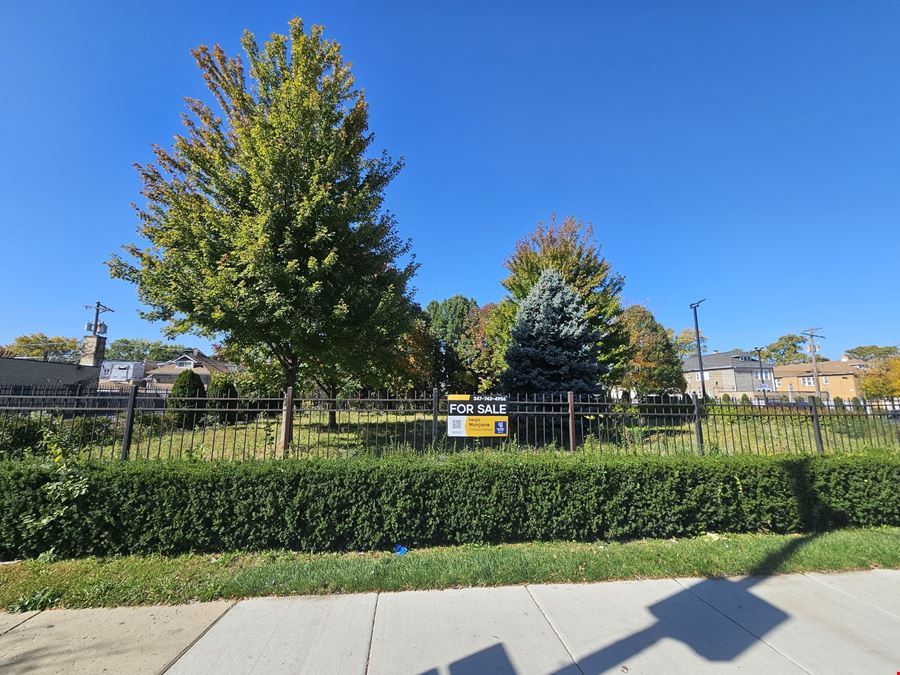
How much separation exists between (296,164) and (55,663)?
7.70m

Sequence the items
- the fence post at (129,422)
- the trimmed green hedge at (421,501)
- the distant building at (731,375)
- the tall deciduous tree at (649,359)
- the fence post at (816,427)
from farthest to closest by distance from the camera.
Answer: the distant building at (731,375) < the tall deciduous tree at (649,359) < the fence post at (816,427) < the fence post at (129,422) < the trimmed green hedge at (421,501)

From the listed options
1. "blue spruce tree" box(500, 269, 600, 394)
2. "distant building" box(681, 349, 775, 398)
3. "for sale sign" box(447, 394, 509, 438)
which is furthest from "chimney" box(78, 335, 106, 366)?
"distant building" box(681, 349, 775, 398)

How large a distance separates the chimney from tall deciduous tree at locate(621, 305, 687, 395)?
1334 inches

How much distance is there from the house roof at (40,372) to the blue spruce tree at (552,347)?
2241 centimetres

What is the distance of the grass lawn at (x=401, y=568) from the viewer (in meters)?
3.96

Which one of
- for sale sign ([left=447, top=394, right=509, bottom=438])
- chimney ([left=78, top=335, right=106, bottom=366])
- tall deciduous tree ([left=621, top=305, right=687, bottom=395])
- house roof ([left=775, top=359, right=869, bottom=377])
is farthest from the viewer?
house roof ([left=775, top=359, right=869, bottom=377])

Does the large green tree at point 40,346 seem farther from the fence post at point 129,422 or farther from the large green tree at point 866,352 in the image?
the large green tree at point 866,352

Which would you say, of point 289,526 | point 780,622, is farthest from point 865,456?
point 289,526

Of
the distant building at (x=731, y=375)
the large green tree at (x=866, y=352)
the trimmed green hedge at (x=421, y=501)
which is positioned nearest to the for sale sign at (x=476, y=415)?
the trimmed green hedge at (x=421, y=501)

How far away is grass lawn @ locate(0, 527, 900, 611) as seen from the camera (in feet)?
13.0

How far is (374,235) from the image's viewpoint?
923 cm

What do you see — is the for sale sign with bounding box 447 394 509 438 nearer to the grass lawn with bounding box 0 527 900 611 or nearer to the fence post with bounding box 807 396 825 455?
the grass lawn with bounding box 0 527 900 611

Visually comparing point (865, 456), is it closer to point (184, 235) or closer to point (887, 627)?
point (887, 627)

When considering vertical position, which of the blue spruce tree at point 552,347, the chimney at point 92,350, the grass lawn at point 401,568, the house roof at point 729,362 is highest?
the house roof at point 729,362
